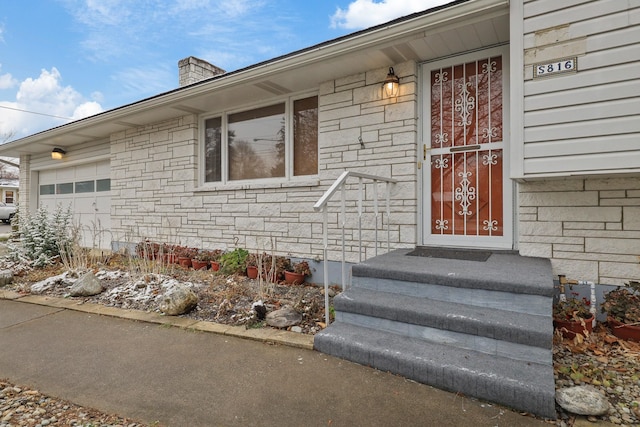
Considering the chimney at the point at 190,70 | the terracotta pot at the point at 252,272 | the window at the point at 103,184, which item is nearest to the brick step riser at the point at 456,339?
the terracotta pot at the point at 252,272

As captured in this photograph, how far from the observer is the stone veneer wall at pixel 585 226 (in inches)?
103

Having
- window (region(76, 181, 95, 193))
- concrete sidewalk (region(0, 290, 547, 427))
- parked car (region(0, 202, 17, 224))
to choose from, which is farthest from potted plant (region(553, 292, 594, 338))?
parked car (region(0, 202, 17, 224))

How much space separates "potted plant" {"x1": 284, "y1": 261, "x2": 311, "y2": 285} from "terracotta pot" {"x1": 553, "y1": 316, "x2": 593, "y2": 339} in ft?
8.50

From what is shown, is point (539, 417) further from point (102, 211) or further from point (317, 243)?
point (102, 211)

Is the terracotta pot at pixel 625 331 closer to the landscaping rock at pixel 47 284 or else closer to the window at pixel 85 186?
the landscaping rock at pixel 47 284

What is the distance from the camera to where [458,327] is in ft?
6.84

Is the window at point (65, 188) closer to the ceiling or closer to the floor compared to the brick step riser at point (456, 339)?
closer to the ceiling

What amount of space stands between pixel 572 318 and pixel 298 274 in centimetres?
273

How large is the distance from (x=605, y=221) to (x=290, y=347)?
109 inches

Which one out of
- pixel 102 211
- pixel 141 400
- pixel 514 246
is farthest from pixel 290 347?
pixel 102 211

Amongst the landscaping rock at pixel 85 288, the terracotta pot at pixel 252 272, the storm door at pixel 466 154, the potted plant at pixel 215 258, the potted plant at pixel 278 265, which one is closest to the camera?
the storm door at pixel 466 154

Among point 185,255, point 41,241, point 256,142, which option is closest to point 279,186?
point 256,142

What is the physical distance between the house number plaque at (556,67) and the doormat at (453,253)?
61.9 inches

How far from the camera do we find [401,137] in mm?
3625
